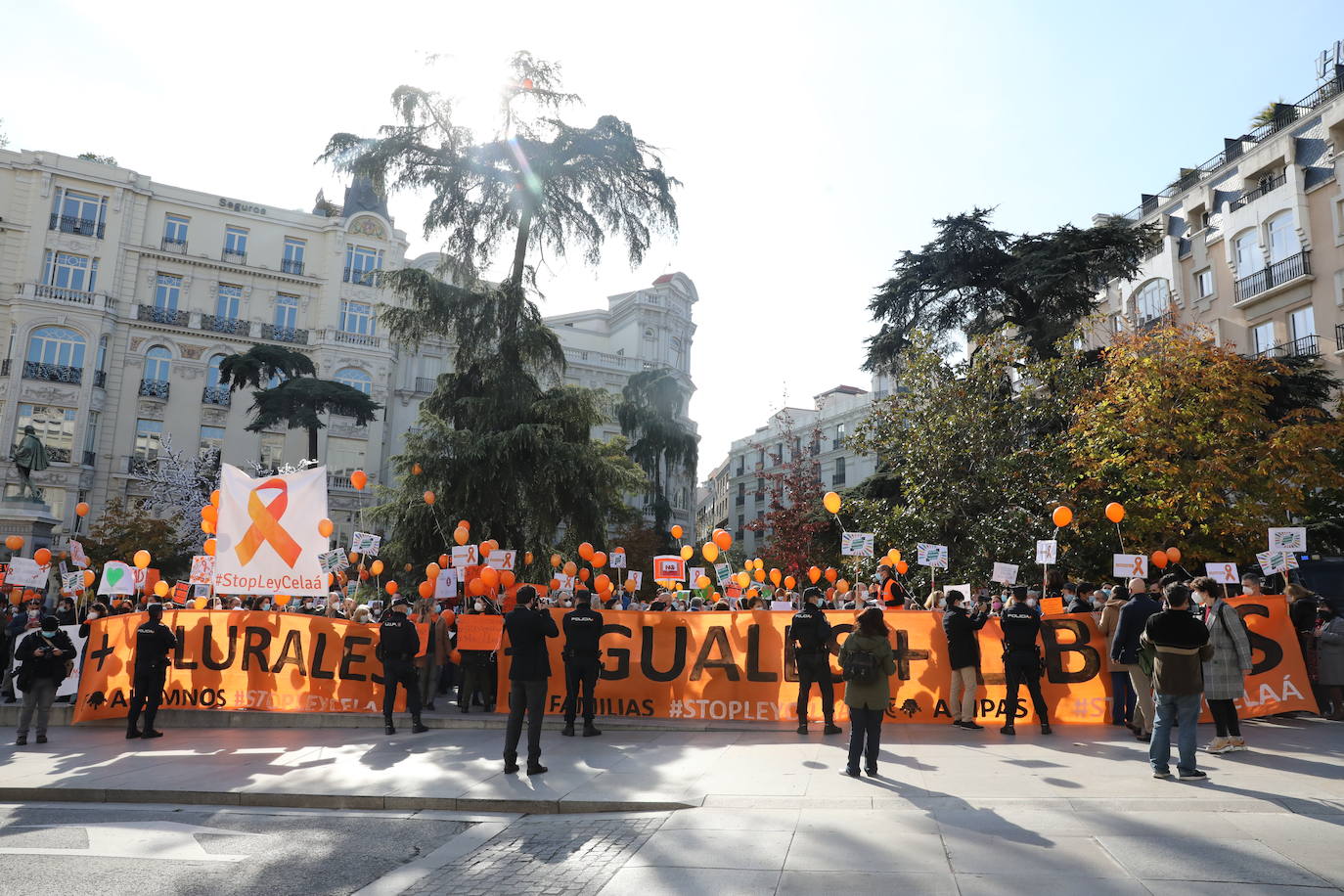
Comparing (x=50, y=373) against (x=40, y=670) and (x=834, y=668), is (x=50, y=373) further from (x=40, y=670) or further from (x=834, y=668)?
(x=834, y=668)

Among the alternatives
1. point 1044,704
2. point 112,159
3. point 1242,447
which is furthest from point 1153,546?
point 112,159

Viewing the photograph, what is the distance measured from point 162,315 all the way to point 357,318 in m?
9.12

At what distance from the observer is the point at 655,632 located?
12102 millimetres

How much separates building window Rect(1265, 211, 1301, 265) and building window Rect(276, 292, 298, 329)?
1722 inches

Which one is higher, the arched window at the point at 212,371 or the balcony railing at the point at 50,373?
the arched window at the point at 212,371

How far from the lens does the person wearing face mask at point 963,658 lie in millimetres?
10773

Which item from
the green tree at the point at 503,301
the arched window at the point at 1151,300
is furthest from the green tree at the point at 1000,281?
the green tree at the point at 503,301

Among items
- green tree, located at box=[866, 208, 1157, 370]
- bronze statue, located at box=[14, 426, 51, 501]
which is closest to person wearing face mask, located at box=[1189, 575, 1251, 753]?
green tree, located at box=[866, 208, 1157, 370]

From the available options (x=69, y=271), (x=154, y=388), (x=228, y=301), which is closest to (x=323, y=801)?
(x=154, y=388)

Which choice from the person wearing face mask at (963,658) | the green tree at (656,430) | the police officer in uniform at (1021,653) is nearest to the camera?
the police officer in uniform at (1021,653)

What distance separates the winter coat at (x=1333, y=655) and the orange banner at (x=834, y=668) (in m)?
0.26

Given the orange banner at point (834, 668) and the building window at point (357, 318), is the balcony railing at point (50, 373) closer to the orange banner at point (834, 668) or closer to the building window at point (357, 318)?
the building window at point (357, 318)

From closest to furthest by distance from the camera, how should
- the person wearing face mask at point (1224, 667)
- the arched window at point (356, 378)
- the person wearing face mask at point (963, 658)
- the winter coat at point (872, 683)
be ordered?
the winter coat at point (872, 683)
the person wearing face mask at point (1224, 667)
the person wearing face mask at point (963, 658)
the arched window at point (356, 378)

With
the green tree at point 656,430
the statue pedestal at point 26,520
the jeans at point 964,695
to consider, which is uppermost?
the green tree at point 656,430
